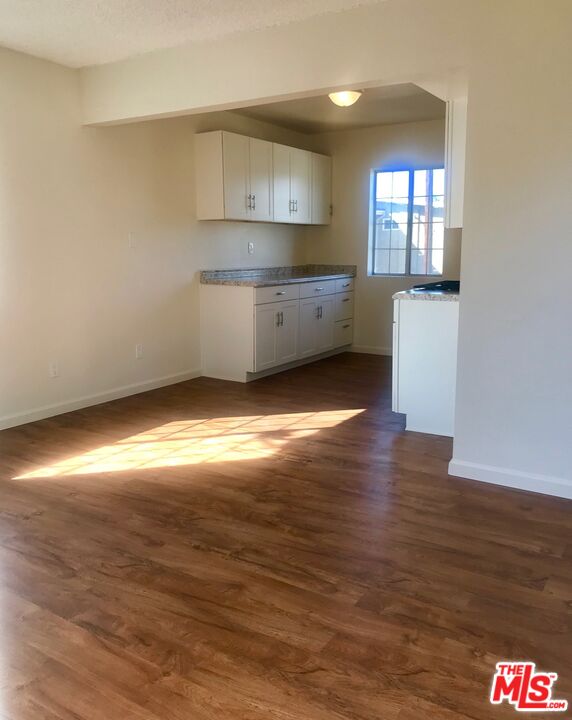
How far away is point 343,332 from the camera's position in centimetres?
698

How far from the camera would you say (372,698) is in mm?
1685

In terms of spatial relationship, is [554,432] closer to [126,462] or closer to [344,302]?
[126,462]

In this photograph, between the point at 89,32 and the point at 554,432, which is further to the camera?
the point at 89,32

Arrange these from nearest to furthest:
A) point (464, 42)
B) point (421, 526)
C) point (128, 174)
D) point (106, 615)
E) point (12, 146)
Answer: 1. point (106, 615)
2. point (421, 526)
3. point (464, 42)
4. point (12, 146)
5. point (128, 174)

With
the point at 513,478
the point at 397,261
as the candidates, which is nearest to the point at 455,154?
the point at 513,478

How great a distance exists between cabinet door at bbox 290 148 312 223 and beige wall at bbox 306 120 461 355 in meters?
0.52

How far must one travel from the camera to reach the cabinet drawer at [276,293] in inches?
217

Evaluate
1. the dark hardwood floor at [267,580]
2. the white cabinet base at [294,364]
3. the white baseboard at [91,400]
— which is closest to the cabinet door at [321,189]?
the white cabinet base at [294,364]

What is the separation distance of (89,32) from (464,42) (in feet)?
7.12

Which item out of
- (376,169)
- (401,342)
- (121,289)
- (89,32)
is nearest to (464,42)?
(401,342)

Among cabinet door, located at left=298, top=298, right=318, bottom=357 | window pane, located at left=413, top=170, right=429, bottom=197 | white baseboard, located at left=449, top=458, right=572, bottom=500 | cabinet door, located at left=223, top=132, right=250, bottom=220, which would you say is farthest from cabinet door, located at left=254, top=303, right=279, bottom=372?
white baseboard, located at left=449, top=458, right=572, bottom=500

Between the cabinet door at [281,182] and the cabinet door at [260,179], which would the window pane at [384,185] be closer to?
the cabinet door at [281,182]

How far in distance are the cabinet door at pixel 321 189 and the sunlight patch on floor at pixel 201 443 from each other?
10.1 feet

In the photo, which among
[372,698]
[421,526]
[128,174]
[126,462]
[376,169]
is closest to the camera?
[372,698]
